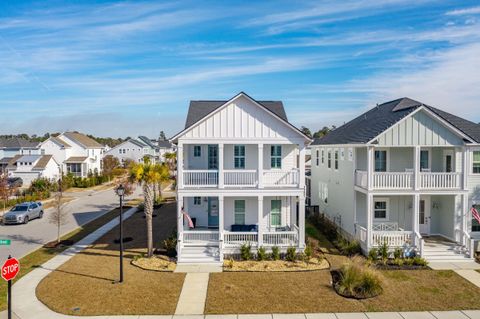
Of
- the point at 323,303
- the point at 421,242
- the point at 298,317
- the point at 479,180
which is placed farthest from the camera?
the point at 479,180

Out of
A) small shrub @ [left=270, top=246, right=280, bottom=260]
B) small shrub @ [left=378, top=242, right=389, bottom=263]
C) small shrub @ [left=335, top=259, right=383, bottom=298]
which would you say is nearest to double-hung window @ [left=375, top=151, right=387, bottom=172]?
small shrub @ [left=378, top=242, right=389, bottom=263]

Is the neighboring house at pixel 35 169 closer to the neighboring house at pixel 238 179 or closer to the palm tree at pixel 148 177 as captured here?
the palm tree at pixel 148 177

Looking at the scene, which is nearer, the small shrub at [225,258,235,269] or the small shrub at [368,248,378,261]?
the small shrub at [225,258,235,269]

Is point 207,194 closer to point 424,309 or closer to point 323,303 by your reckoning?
point 323,303

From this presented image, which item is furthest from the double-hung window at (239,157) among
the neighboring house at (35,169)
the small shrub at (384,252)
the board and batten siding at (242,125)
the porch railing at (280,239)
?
the neighboring house at (35,169)

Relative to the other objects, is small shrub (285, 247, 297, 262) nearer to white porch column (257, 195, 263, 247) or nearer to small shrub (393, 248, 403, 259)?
white porch column (257, 195, 263, 247)

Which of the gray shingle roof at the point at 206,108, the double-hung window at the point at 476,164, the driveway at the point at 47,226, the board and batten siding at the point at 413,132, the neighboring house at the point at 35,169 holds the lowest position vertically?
the driveway at the point at 47,226

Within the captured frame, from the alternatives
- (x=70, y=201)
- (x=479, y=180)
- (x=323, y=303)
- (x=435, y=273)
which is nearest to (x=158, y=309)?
(x=323, y=303)
